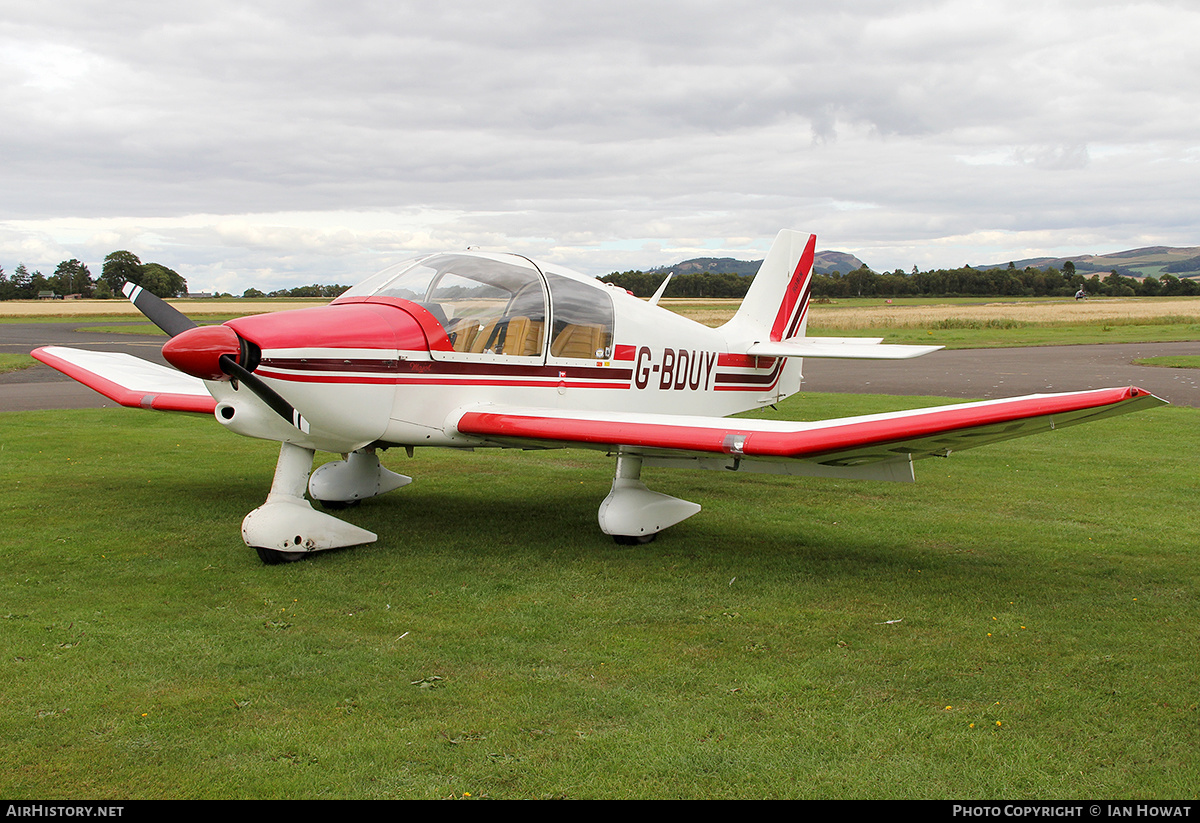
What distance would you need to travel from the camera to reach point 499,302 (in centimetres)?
666

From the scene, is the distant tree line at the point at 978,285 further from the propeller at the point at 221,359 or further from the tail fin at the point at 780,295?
the propeller at the point at 221,359

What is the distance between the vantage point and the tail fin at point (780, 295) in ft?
31.6

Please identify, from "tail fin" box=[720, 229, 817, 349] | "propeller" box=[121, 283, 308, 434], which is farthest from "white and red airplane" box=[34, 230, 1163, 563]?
"tail fin" box=[720, 229, 817, 349]

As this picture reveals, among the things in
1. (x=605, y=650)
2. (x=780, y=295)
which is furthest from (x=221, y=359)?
(x=780, y=295)

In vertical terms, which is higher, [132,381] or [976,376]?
[132,381]

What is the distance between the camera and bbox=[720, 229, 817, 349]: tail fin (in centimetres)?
964

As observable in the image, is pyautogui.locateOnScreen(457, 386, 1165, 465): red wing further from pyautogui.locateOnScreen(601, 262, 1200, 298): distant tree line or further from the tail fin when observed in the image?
pyautogui.locateOnScreen(601, 262, 1200, 298): distant tree line

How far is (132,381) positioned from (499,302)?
4311 millimetres

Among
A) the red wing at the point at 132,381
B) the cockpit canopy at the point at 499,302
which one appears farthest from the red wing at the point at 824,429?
the red wing at the point at 132,381

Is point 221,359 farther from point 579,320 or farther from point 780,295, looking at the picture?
point 780,295

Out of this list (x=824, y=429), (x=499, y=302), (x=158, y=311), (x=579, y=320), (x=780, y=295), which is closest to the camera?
(x=824, y=429)

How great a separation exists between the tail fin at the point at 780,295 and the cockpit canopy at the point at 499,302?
275cm
